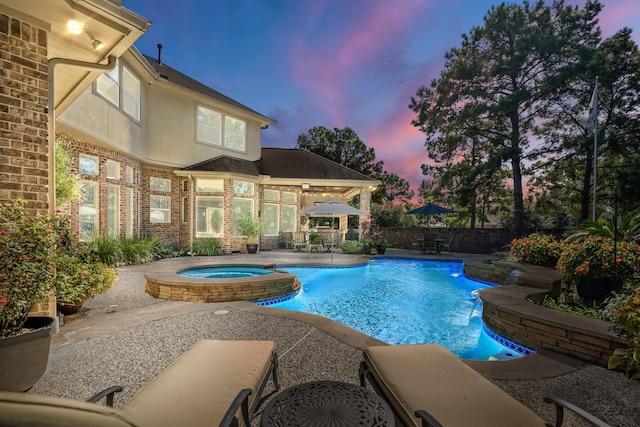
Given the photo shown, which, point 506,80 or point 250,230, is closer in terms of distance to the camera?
point 250,230

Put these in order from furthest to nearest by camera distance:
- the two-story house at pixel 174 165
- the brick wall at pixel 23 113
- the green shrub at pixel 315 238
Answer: the green shrub at pixel 315 238
the two-story house at pixel 174 165
the brick wall at pixel 23 113

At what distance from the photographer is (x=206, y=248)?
11711 mm

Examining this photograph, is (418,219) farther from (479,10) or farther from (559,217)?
(479,10)

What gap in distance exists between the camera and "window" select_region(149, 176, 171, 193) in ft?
38.2

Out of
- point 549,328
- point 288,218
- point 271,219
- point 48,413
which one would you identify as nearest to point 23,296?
point 48,413

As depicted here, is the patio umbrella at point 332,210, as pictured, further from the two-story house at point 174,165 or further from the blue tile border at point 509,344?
the blue tile border at point 509,344

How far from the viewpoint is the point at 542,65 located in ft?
46.3

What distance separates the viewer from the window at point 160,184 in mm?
11641

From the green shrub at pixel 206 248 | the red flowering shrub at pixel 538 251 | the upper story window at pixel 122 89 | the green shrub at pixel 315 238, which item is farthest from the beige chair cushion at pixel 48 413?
the green shrub at pixel 315 238

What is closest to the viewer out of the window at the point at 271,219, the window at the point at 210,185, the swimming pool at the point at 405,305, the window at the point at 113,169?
the swimming pool at the point at 405,305

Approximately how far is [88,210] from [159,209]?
10.9 feet

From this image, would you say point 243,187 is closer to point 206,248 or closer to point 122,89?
point 206,248

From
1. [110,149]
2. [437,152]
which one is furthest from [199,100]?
[437,152]

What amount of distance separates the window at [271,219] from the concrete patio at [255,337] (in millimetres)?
10147
